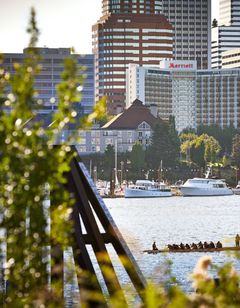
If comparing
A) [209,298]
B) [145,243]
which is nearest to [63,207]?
[209,298]

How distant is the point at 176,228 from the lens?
15088 centimetres

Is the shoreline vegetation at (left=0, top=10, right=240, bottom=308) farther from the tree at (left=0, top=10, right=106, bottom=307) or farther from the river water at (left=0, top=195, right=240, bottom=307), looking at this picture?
the river water at (left=0, top=195, right=240, bottom=307)

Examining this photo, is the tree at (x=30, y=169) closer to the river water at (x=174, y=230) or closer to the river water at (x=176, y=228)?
the river water at (x=174, y=230)

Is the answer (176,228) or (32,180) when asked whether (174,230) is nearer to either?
(176,228)

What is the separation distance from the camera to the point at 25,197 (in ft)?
50.1

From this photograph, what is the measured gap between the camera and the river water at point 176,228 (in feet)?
302

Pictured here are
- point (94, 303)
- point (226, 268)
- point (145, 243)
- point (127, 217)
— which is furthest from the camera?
point (127, 217)

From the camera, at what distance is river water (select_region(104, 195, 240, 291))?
9206 centimetres

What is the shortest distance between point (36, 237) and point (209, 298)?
2.02 meters

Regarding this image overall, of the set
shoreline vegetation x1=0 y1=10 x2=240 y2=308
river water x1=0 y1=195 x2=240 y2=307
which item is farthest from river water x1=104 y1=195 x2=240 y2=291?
shoreline vegetation x1=0 y1=10 x2=240 y2=308

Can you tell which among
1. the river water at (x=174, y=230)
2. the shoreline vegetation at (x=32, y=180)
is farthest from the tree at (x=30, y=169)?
the river water at (x=174, y=230)

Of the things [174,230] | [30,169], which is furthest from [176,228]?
[30,169]

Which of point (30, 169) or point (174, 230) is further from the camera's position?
point (174, 230)

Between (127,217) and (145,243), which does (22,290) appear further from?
(127,217)
